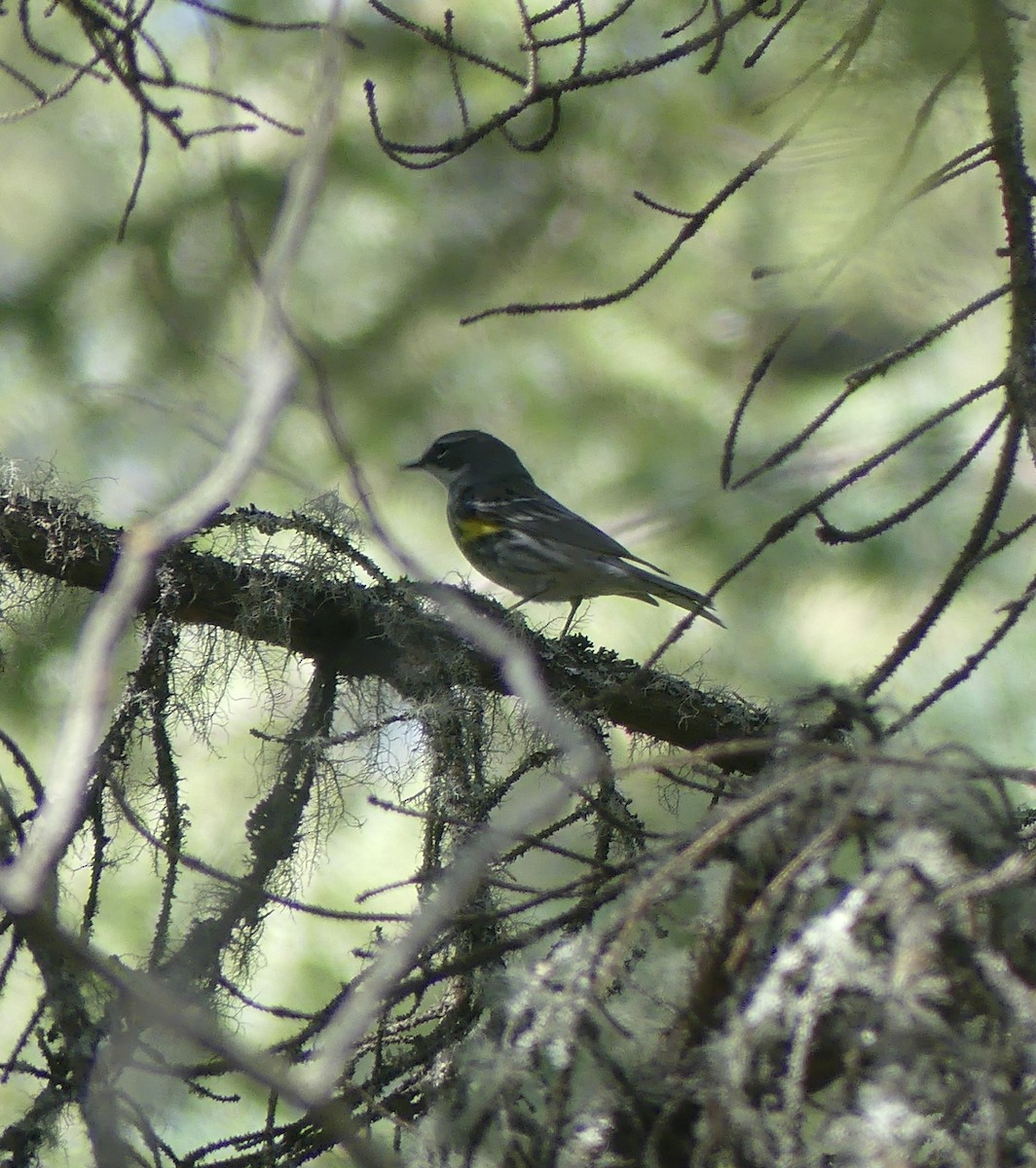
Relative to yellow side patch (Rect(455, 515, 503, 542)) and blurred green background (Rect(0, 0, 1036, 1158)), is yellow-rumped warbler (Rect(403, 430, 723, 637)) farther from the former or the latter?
blurred green background (Rect(0, 0, 1036, 1158))

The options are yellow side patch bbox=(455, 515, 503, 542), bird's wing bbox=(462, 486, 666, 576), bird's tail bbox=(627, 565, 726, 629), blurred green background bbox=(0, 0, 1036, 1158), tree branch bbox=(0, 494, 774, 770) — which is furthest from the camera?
yellow side patch bbox=(455, 515, 503, 542)

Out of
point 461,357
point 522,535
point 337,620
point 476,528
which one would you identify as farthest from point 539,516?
point 337,620

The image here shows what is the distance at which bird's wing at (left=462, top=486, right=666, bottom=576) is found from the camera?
3.92 meters

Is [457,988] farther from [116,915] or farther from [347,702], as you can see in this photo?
[116,915]

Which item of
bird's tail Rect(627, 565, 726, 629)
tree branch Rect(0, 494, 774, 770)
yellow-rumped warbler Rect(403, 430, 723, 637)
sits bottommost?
tree branch Rect(0, 494, 774, 770)

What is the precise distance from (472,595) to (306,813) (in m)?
0.51

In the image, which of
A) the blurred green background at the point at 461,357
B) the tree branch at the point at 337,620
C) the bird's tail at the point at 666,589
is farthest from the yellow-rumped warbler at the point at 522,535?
the tree branch at the point at 337,620

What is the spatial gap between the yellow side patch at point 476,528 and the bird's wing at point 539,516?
0.04 ft

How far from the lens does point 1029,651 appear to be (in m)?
4.16

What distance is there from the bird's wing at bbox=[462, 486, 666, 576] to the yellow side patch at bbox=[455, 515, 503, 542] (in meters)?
0.01

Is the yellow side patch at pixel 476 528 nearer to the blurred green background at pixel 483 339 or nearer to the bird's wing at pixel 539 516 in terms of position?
the bird's wing at pixel 539 516

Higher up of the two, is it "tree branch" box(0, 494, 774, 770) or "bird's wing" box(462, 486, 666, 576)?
"bird's wing" box(462, 486, 666, 576)

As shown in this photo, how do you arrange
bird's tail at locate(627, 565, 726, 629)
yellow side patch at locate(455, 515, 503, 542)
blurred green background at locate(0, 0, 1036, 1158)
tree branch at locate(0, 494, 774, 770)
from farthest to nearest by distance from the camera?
1. yellow side patch at locate(455, 515, 503, 542)
2. blurred green background at locate(0, 0, 1036, 1158)
3. bird's tail at locate(627, 565, 726, 629)
4. tree branch at locate(0, 494, 774, 770)

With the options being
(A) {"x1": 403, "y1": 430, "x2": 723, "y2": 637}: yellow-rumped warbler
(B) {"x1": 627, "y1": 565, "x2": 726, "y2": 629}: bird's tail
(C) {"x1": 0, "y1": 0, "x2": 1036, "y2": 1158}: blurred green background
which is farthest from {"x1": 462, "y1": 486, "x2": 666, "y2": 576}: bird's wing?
(C) {"x1": 0, "y1": 0, "x2": 1036, "y2": 1158}: blurred green background
